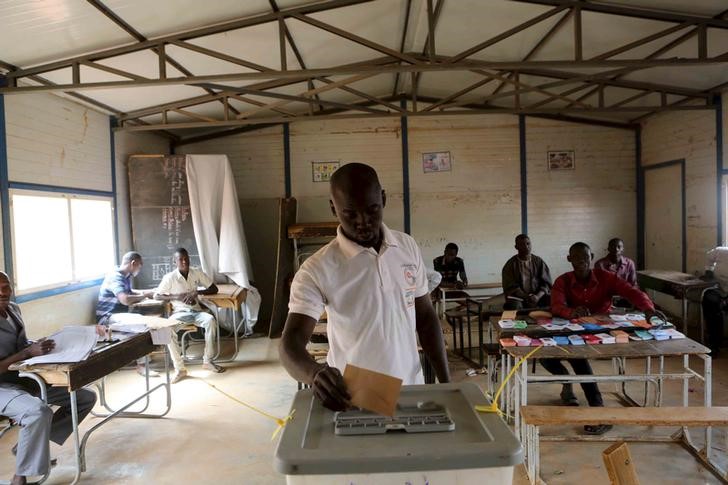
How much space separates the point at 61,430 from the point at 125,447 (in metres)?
0.46

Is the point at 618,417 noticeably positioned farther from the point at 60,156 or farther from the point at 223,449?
the point at 60,156

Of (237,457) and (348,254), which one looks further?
(237,457)

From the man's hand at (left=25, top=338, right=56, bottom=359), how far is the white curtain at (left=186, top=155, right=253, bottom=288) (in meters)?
3.57

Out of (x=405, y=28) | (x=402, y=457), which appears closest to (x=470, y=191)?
(x=405, y=28)

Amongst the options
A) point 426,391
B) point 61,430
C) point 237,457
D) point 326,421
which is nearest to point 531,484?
point 237,457

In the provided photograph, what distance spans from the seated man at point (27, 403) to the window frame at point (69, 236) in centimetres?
127

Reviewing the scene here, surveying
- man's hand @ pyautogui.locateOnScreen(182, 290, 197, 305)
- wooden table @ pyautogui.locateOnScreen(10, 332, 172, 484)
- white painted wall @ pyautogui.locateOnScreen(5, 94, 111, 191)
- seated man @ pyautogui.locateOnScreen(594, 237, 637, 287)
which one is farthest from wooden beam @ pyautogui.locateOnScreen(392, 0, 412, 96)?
wooden table @ pyautogui.locateOnScreen(10, 332, 172, 484)

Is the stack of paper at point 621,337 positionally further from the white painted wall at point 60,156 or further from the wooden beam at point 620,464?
the white painted wall at point 60,156

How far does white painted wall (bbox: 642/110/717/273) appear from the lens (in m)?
6.19

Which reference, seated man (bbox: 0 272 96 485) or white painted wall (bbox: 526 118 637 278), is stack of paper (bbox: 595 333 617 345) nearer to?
seated man (bbox: 0 272 96 485)

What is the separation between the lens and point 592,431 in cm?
344

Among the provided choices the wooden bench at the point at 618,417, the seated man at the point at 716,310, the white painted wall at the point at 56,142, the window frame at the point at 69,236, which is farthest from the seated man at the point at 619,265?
the white painted wall at the point at 56,142

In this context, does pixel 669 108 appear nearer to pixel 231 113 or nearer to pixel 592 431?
pixel 592 431

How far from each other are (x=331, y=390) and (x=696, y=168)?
23.5 feet
